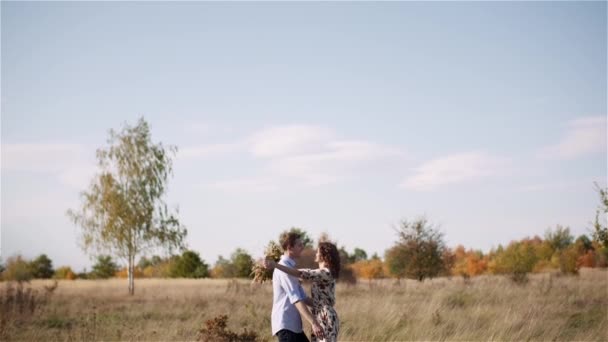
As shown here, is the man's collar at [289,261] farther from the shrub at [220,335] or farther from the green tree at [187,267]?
the green tree at [187,267]

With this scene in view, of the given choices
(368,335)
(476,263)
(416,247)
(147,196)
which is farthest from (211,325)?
(476,263)

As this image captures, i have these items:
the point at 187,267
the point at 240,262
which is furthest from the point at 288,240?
the point at 187,267

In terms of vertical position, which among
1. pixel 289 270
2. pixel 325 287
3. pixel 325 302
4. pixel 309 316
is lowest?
pixel 309 316

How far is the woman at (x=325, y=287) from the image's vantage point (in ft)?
18.6

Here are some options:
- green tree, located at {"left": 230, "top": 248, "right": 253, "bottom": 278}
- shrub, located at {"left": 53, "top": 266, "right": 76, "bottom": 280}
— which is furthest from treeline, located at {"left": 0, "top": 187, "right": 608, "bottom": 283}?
shrub, located at {"left": 53, "top": 266, "right": 76, "bottom": 280}

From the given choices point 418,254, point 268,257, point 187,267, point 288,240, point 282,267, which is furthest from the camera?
point 187,267

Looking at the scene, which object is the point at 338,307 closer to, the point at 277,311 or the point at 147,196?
the point at 277,311

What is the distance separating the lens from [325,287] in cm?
576

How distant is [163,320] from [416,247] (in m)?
15.4

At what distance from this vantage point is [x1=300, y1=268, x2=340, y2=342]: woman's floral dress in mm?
5688

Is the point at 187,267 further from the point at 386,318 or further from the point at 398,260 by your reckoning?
the point at 386,318

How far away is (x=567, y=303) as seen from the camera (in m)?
17.0

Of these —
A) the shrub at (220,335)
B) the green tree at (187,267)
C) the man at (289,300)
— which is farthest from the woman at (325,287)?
the green tree at (187,267)

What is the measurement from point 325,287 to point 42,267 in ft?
273
